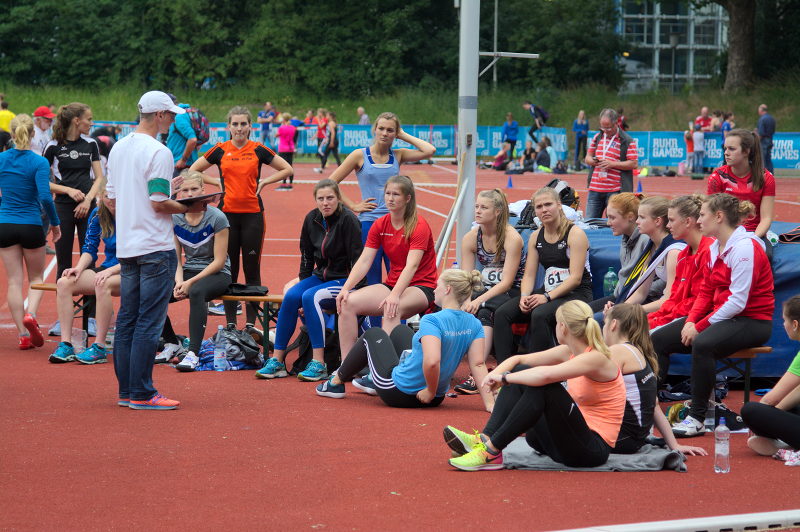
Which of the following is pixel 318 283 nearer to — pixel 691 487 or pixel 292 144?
pixel 691 487

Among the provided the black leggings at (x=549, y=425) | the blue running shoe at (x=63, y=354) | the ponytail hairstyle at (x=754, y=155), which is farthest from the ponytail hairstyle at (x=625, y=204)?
the blue running shoe at (x=63, y=354)

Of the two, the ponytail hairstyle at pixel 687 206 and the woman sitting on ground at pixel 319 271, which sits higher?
the ponytail hairstyle at pixel 687 206

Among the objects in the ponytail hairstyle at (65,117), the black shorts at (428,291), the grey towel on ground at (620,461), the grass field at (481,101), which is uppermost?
the grass field at (481,101)

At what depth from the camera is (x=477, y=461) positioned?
5.50 m

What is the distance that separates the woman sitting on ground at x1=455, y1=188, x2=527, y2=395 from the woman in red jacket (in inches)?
66.6

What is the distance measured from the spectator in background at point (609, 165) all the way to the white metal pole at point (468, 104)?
1971mm

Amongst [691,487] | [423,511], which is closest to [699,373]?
[691,487]

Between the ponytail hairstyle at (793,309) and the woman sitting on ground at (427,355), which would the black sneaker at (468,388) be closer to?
the woman sitting on ground at (427,355)

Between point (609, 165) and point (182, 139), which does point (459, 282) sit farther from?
point (182, 139)

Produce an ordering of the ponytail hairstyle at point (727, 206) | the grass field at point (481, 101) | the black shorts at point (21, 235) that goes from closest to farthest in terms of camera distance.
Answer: the ponytail hairstyle at point (727, 206)
the black shorts at point (21, 235)
the grass field at point (481, 101)

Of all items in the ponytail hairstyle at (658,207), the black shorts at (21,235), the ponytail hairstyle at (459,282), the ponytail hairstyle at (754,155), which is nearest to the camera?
the ponytail hairstyle at (459,282)

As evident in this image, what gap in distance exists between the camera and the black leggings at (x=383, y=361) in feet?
23.3

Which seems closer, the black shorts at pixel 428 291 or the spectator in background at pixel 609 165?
the black shorts at pixel 428 291

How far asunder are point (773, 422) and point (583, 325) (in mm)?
1271
